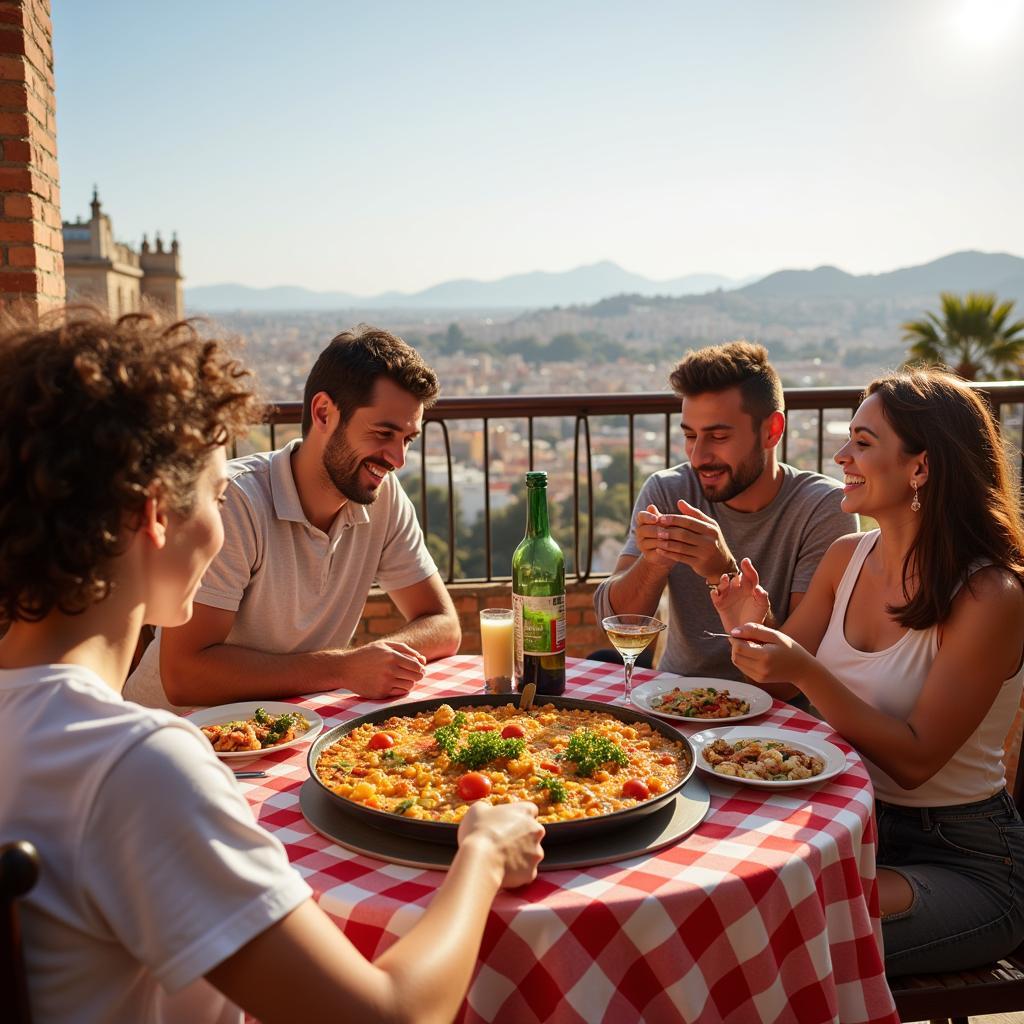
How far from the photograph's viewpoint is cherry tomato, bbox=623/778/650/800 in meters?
1.34

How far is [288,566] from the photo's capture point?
7.70ft

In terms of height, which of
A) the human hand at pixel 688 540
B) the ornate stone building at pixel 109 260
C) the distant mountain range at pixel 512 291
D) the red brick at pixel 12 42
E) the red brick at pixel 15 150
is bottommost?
the human hand at pixel 688 540

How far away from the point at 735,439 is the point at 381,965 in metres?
2.04

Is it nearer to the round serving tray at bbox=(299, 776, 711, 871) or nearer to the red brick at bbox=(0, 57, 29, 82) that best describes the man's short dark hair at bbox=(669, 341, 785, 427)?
the round serving tray at bbox=(299, 776, 711, 871)

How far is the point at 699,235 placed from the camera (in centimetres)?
6812

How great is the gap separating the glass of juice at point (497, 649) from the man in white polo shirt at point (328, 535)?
0.40 meters

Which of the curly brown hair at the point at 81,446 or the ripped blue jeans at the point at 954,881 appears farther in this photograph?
the ripped blue jeans at the point at 954,881

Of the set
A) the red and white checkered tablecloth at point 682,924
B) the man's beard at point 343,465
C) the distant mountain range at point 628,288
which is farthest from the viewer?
the distant mountain range at point 628,288

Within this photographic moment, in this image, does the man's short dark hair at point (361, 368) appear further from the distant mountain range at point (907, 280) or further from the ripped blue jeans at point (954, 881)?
the distant mountain range at point (907, 280)

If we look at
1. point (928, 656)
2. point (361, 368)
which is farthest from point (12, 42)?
point (928, 656)

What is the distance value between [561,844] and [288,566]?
52.1 inches

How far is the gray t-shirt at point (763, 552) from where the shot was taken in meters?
2.64

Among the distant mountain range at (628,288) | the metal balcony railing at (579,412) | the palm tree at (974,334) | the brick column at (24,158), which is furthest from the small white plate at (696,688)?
the palm tree at (974,334)

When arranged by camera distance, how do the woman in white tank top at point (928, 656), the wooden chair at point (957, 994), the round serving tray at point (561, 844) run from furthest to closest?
1. the woman in white tank top at point (928, 656)
2. the wooden chair at point (957, 994)
3. the round serving tray at point (561, 844)
